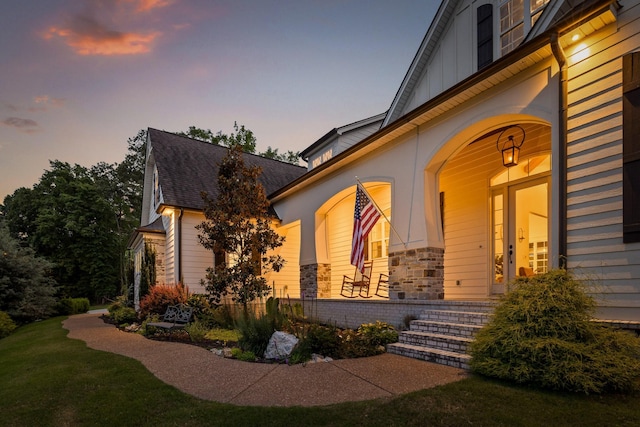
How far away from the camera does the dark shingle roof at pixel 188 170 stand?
512 inches

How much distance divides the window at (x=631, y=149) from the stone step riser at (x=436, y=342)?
2436 mm

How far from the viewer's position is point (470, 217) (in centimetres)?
829

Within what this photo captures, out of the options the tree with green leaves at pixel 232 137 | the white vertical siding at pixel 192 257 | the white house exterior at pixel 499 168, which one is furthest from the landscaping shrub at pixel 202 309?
the tree with green leaves at pixel 232 137

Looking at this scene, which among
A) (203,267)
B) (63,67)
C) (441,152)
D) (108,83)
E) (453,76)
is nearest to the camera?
(441,152)

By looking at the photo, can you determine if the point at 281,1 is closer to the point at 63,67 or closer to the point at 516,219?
the point at 63,67

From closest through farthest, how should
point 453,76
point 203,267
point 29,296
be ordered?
point 453,76, point 203,267, point 29,296

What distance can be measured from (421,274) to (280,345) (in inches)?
123

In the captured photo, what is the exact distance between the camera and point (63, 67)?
1100 centimetres

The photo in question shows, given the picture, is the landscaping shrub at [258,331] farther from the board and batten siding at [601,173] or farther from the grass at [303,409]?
the board and batten siding at [601,173]

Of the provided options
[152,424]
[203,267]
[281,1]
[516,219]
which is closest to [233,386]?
[152,424]

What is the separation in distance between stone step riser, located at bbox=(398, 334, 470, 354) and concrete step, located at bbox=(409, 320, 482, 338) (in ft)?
0.84

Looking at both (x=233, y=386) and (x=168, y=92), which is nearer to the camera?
(x=233, y=386)

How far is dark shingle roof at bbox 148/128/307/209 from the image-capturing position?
1301cm

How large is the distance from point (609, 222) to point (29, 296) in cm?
1789
